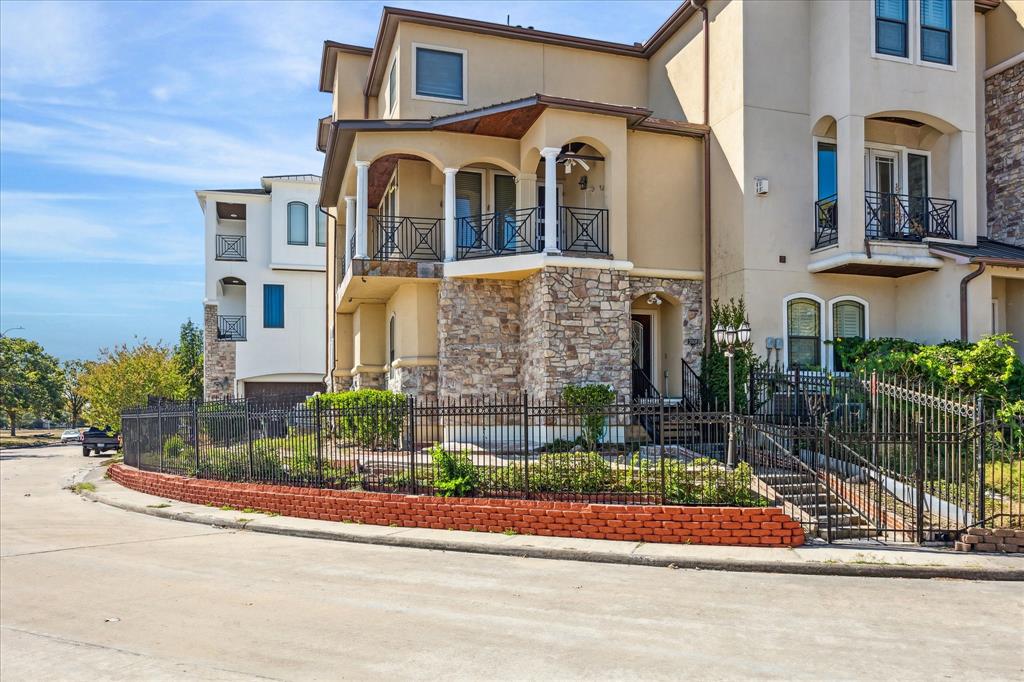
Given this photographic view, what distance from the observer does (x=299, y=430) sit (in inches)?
543

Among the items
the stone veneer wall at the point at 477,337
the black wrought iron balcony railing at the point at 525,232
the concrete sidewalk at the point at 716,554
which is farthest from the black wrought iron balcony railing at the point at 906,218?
the concrete sidewalk at the point at 716,554

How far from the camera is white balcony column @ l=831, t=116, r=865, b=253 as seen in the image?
1692 cm

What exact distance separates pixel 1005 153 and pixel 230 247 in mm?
27742

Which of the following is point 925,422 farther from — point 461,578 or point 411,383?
point 411,383

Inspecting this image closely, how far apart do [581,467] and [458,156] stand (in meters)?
8.71

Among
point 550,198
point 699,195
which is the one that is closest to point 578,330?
point 550,198

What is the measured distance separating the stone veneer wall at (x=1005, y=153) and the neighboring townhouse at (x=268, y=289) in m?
24.0

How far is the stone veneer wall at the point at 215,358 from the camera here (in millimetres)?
34312

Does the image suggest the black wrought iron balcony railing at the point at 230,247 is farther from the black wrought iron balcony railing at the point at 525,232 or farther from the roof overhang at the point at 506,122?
the black wrought iron balcony railing at the point at 525,232

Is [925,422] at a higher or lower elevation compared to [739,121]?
lower

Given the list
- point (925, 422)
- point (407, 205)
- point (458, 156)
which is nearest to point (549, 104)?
point (458, 156)

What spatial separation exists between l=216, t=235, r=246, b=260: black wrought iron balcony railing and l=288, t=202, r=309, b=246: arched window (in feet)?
6.78

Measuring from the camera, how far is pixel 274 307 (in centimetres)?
3403

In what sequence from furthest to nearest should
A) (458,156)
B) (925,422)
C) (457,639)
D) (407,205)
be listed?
(407,205), (458,156), (925,422), (457,639)
